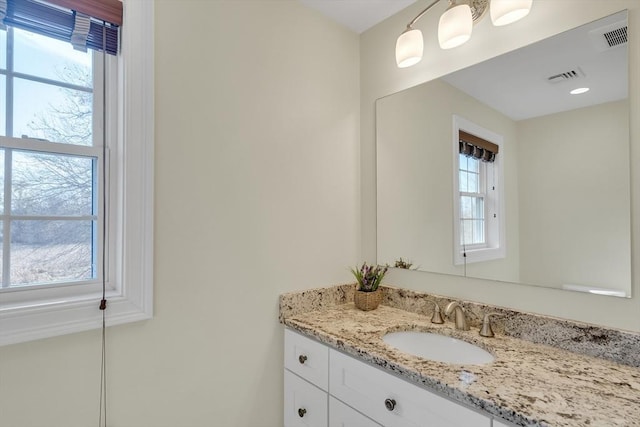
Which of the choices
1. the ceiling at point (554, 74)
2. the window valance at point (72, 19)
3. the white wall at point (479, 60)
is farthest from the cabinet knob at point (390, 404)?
the window valance at point (72, 19)

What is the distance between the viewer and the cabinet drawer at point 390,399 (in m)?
0.87

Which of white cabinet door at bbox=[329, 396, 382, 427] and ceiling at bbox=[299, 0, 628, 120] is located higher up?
ceiling at bbox=[299, 0, 628, 120]

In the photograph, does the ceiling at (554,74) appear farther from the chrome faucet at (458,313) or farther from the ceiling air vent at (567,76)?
the chrome faucet at (458,313)

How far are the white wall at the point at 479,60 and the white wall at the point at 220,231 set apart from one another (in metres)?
0.24

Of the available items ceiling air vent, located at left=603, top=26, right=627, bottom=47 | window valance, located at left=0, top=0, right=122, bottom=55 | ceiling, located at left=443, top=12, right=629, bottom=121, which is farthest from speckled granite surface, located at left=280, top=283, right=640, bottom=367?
window valance, located at left=0, top=0, right=122, bottom=55

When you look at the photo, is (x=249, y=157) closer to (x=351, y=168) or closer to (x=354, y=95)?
(x=351, y=168)

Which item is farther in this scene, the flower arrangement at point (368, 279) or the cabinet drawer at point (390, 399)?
the flower arrangement at point (368, 279)

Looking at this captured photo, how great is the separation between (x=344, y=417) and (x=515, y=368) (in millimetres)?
619

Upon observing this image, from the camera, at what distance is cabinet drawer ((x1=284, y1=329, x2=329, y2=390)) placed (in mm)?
1264

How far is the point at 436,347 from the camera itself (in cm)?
132

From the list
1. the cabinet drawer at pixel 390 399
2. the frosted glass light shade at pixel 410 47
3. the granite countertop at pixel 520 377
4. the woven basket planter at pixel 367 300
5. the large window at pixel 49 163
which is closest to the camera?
the granite countertop at pixel 520 377

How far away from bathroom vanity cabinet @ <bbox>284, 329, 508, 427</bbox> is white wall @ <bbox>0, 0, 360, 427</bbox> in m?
0.12

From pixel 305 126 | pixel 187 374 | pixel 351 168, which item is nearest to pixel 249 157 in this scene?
pixel 305 126

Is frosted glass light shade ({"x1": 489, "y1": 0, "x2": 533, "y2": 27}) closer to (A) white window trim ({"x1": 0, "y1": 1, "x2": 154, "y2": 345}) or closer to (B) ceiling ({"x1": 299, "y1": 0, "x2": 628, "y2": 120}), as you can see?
(B) ceiling ({"x1": 299, "y1": 0, "x2": 628, "y2": 120})
